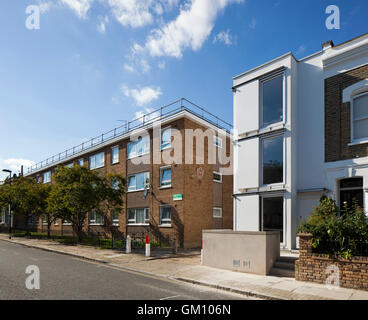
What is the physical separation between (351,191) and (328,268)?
451 cm

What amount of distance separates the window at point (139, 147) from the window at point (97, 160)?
483cm

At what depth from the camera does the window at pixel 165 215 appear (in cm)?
2134

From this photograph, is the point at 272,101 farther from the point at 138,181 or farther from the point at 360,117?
the point at 138,181

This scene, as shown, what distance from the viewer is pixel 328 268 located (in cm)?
859

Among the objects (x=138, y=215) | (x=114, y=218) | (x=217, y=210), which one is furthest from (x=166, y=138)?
(x=114, y=218)

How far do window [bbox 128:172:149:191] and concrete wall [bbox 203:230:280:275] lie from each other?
1218 cm

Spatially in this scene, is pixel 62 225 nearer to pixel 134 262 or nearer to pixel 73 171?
pixel 73 171

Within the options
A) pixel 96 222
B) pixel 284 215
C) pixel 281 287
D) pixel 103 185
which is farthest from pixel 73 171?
pixel 281 287

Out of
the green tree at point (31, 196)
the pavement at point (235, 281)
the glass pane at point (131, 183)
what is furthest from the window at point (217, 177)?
the green tree at point (31, 196)

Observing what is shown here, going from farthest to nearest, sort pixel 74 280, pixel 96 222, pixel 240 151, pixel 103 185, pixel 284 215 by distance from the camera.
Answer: pixel 96 222 < pixel 103 185 < pixel 240 151 < pixel 284 215 < pixel 74 280

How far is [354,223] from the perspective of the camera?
8727 millimetres

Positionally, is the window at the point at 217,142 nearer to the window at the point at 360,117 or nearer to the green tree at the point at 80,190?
the green tree at the point at 80,190

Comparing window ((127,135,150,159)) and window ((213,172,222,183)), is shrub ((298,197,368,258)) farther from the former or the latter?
window ((127,135,150,159))
